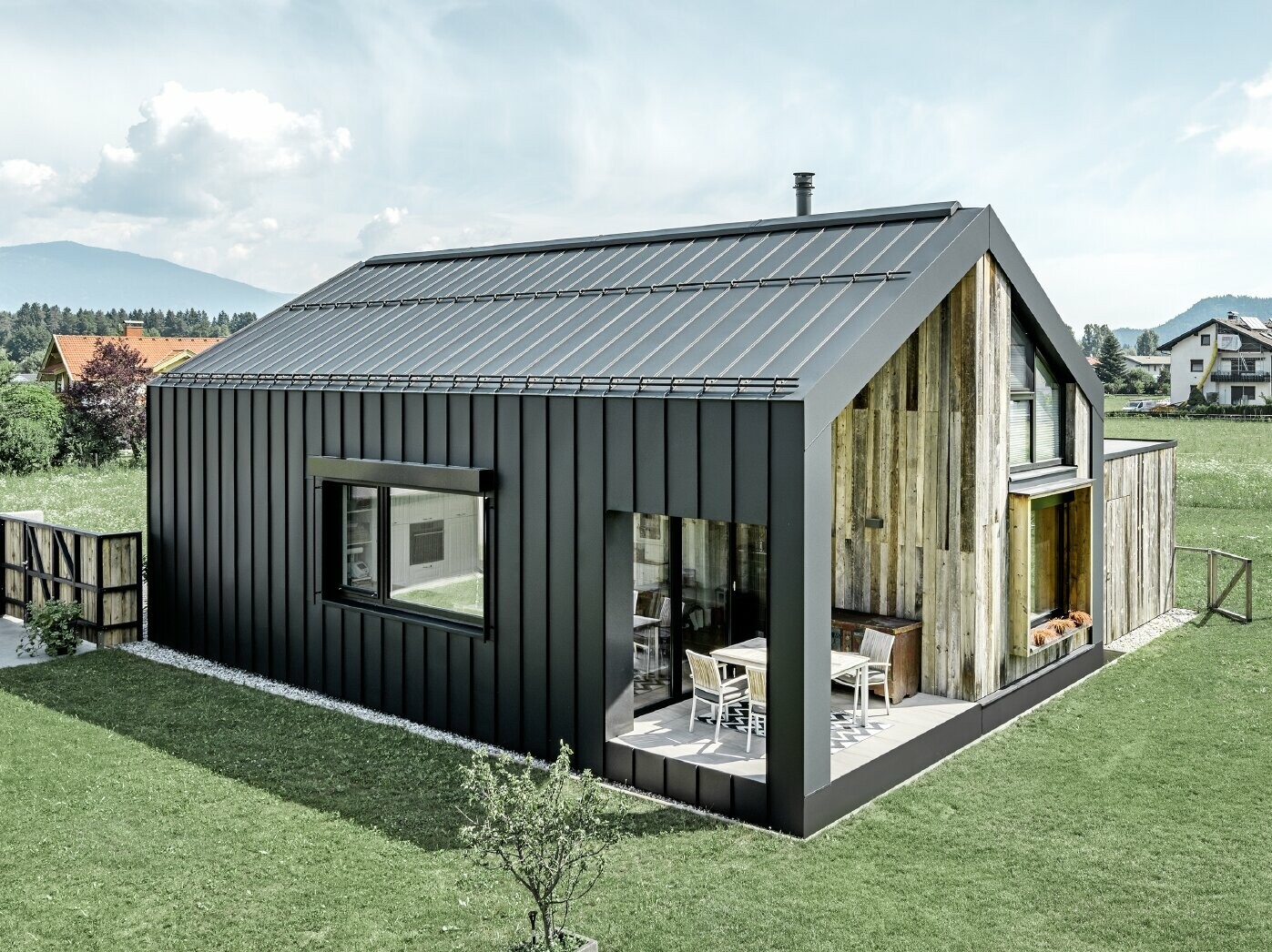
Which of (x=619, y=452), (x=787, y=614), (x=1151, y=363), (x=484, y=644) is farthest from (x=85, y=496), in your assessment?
(x=1151, y=363)

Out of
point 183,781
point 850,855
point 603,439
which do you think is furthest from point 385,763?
point 850,855

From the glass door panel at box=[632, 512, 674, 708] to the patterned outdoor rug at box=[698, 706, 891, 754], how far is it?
0.56 m

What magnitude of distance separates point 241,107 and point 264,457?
35.1 meters

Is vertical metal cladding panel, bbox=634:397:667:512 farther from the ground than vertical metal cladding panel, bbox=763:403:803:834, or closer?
farther from the ground

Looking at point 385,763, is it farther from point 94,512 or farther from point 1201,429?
point 1201,429

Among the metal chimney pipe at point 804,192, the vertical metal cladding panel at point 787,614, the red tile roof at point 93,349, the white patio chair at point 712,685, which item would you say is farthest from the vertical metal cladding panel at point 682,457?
the red tile roof at point 93,349

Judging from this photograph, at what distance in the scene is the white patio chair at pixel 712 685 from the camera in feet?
27.3

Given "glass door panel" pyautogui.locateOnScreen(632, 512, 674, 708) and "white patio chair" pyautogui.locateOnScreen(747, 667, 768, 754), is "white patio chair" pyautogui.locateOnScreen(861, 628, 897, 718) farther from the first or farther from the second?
"glass door panel" pyautogui.locateOnScreen(632, 512, 674, 708)

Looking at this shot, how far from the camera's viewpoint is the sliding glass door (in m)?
9.41

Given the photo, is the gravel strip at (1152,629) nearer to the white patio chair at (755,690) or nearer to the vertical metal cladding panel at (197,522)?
the white patio chair at (755,690)

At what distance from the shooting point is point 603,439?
26.5 ft

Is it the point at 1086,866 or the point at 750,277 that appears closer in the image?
the point at 1086,866

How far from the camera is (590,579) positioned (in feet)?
26.8

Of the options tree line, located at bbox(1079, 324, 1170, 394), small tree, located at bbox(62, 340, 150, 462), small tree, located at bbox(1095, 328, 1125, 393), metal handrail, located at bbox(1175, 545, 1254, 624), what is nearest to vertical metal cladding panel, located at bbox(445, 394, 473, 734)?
metal handrail, located at bbox(1175, 545, 1254, 624)
